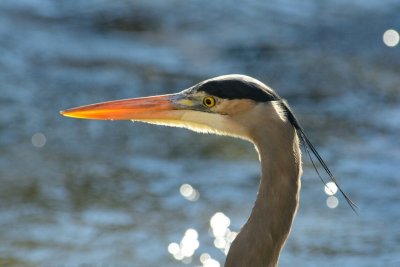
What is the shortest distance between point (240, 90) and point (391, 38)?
19.2ft

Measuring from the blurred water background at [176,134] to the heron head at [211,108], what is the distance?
2.19 meters

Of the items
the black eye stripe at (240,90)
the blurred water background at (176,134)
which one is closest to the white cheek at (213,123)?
the black eye stripe at (240,90)

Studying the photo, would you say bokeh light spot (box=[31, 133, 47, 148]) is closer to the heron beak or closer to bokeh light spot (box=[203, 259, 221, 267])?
bokeh light spot (box=[203, 259, 221, 267])

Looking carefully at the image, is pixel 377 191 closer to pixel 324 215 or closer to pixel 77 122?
pixel 324 215

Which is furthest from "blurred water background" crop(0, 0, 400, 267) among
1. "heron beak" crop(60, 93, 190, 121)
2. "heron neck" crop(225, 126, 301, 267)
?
"heron neck" crop(225, 126, 301, 267)

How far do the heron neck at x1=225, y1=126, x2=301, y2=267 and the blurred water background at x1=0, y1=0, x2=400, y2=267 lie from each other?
92.8 inches

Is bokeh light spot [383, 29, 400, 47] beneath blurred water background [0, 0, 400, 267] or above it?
above

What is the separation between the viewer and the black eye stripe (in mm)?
4477

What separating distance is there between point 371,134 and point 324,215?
1351 millimetres

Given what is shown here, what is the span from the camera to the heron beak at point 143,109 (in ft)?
15.8

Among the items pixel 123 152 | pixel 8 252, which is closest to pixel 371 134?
pixel 123 152

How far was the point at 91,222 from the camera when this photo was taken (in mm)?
7285

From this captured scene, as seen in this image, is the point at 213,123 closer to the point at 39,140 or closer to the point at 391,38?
the point at 39,140

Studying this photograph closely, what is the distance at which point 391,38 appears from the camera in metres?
10.1
